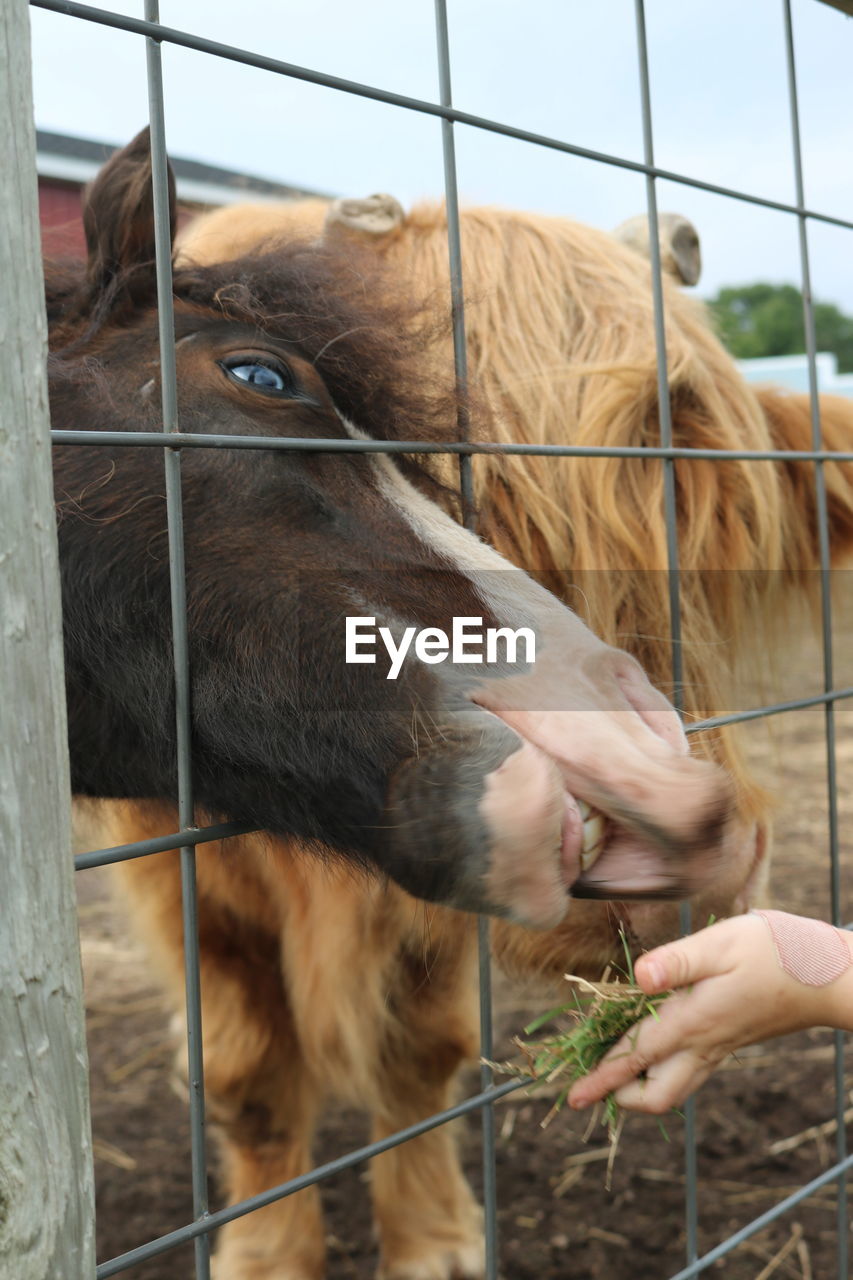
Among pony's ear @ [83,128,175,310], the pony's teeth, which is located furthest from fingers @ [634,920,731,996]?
pony's ear @ [83,128,175,310]

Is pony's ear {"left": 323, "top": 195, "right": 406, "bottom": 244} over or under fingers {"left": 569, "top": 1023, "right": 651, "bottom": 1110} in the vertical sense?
over

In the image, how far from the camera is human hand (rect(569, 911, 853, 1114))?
46.5 inches

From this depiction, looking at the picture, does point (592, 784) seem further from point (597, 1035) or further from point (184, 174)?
point (184, 174)

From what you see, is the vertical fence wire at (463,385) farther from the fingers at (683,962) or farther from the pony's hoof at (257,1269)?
the pony's hoof at (257,1269)

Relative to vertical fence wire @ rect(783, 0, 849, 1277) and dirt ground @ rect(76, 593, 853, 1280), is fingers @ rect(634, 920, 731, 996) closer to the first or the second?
vertical fence wire @ rect(783, 0, 849, 1277)

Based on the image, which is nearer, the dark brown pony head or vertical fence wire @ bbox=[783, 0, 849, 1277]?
the dark brown pony head

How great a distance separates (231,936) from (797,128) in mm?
2056

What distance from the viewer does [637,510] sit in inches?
86.2

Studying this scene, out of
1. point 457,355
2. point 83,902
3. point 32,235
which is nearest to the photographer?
point 32,235

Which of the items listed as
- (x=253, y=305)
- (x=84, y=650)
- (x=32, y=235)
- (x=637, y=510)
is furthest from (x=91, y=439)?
(x=637, y=510)

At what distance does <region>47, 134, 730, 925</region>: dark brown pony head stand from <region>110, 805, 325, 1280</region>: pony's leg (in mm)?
1033

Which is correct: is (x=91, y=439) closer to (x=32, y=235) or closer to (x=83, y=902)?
(x=32, y=235)

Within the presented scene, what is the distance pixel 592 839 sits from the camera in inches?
45.1

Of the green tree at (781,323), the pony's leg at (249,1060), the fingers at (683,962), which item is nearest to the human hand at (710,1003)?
the fingers at (683,962)
